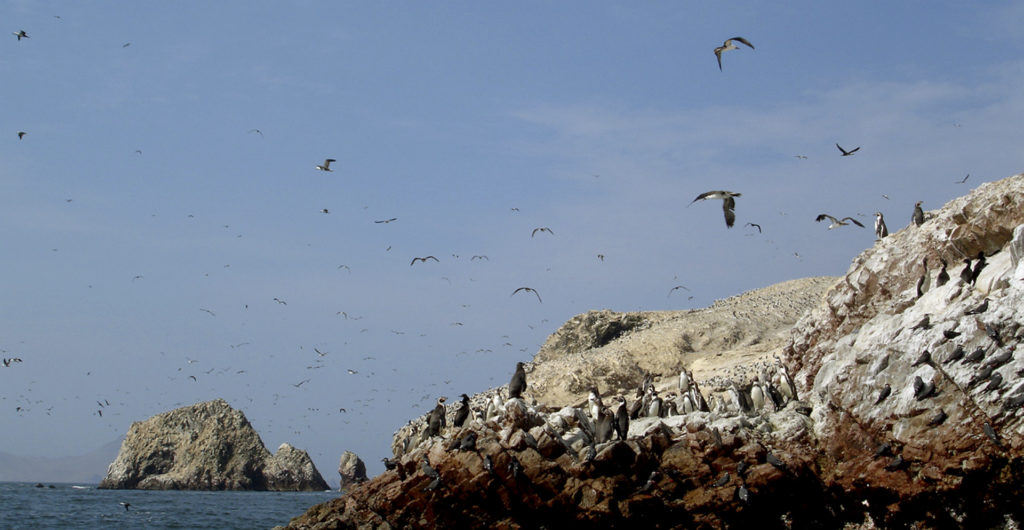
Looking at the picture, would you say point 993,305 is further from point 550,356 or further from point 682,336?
point 550,356

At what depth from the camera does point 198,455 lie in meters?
72.0

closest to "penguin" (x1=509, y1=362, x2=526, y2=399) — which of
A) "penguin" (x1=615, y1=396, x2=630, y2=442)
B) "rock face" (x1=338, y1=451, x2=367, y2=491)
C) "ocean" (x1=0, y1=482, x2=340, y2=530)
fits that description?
"penguin" (x1=615, y1=396, x2=630, y2=442)

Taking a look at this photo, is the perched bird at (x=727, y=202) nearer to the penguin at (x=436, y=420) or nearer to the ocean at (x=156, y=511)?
the penguin at (x=436, y=420)

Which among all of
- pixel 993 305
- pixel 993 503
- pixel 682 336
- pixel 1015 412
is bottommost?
pixel 993 503

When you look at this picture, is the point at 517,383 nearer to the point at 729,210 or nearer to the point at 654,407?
the point at 654,407

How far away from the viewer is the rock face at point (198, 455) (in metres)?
71.2

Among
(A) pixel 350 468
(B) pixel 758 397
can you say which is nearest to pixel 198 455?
(A) pixel 350 468

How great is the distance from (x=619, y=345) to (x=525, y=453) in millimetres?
29192

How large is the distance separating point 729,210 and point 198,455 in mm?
64564

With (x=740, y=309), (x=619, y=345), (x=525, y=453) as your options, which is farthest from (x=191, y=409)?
(x=525, y=453)

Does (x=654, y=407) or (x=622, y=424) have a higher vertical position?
(x=654, y=407)

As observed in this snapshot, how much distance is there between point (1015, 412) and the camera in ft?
66.4

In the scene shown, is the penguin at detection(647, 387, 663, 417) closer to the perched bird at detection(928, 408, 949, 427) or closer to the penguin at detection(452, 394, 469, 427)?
the penguin at detection(452, 394, 469, 427)

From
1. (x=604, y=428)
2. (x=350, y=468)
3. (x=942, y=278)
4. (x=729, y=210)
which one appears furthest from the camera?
(x=350, y=468)
